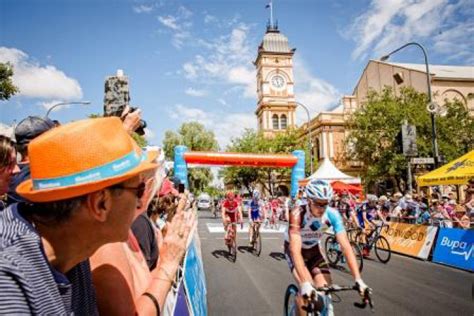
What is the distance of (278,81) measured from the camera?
67.4 m

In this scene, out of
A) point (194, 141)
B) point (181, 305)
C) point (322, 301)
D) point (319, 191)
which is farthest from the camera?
point (194, 141)

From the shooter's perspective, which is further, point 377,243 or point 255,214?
point 255,214

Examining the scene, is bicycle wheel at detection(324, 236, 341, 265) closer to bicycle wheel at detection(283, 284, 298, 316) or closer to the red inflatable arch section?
bicycle wheel at detection(283, 284, 298, 316)

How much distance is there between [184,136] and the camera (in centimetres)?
5516

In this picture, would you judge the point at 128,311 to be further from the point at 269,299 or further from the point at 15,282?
the point at 269,299

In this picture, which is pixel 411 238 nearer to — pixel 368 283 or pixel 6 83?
pixel 368 283

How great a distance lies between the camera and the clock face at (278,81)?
66875 mm

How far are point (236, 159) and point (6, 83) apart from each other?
13.0 metres

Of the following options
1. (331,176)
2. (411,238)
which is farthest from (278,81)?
(411,238)

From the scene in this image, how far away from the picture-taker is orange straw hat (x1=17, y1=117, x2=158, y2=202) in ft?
3.56

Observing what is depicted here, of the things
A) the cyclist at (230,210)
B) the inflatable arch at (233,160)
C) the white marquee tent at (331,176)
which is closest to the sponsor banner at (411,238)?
the cyclist at (230,210)

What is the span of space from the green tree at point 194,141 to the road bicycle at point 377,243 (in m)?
43.8

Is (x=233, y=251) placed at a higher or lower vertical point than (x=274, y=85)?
lower

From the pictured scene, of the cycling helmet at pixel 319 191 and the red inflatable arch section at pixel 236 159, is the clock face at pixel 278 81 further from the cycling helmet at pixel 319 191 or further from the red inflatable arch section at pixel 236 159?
the cycling helmet at pixel 319 191
